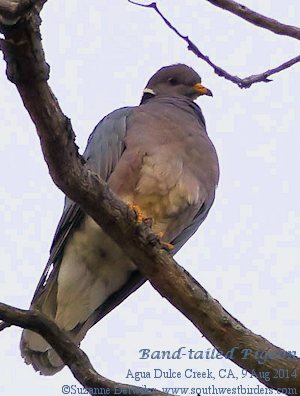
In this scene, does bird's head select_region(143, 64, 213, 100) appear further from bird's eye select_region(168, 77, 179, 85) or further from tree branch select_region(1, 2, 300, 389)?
tree branch select_region(1, 2, 300, 389)

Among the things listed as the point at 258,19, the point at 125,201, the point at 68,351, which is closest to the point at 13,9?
the point at 258,19

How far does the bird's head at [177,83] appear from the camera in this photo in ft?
18.8

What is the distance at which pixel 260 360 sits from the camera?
126 inches

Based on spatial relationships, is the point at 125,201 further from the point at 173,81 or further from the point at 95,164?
the point at 173,81

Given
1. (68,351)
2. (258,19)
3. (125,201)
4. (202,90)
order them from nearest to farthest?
(258,19), (68,351), (125,201), (202,90)

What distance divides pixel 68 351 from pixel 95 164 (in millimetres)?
1641

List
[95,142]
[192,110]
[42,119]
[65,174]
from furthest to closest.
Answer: [192,110], [95,142], [65,174], [42,119]

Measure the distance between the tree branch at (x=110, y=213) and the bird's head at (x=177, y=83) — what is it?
8.08 feet

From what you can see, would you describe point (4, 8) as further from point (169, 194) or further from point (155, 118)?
point (155, 118)

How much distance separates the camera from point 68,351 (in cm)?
320

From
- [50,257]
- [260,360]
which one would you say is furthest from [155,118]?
[260,360]

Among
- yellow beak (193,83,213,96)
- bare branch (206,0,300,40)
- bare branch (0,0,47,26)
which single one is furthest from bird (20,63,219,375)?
bare branch (0,0,47,26)

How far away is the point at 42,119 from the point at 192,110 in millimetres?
2738

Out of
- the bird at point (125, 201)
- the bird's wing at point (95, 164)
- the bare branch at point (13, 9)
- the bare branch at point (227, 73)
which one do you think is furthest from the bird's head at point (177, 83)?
the bare branch at point (13, 9)
